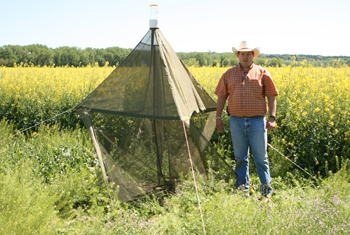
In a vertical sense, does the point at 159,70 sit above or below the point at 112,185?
above

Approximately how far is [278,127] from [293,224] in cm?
262

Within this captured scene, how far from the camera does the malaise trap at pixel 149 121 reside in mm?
3477

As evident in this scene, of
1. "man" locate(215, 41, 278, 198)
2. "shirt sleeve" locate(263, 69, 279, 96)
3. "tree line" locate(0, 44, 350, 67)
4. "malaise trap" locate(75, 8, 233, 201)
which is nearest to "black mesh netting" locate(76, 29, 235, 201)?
"malaise trap" locate(75, 8, 233, 201)

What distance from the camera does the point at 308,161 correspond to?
4535mm

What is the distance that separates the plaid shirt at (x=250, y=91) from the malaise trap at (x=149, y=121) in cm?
51

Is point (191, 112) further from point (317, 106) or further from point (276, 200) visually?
point (317, 106)

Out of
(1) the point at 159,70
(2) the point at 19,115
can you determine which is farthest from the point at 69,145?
(2) the point at 19,115

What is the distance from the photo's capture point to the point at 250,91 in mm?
3363

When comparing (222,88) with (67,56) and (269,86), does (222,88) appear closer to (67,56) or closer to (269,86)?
(269,86)

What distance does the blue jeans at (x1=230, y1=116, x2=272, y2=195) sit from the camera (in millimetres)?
3406

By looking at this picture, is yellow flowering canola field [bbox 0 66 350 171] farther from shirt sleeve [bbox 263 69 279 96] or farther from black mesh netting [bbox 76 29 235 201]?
black mesh netting [bbox 76 29 235 201]

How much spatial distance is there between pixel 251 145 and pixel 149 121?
1.37 meters

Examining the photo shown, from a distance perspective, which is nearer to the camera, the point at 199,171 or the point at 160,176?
the point at 199,171

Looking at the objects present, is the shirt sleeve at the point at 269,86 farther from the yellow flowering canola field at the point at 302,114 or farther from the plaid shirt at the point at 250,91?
the yellow flowering canola field at the point at 302,114
